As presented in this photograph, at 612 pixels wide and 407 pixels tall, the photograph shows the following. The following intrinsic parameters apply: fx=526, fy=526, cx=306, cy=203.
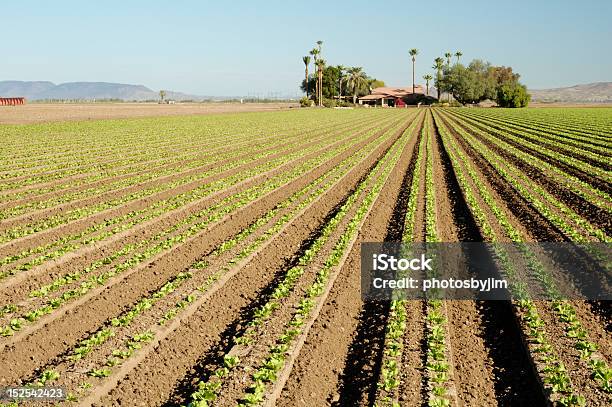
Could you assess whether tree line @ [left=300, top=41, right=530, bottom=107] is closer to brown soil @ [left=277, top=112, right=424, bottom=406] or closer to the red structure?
the red structure

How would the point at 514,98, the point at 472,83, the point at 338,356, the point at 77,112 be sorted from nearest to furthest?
the point at 338,356 → the point at 77,112 → the point at 514,98 → the point at 472,83

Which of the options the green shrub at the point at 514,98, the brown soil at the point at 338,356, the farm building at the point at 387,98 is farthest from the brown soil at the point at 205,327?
the farm building at the point at 387,98

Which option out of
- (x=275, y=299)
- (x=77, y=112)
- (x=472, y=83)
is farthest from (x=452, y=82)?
(x=275, y=299)

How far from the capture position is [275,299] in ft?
27.0

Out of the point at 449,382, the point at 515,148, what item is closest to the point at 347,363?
the point at 449,382

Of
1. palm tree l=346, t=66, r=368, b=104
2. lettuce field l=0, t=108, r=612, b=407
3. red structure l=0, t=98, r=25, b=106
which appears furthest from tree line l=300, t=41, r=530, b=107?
lettuce field l=0, t=108, r=612, b=407

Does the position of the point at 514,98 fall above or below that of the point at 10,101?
above

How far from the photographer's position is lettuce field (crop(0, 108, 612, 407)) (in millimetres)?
6012

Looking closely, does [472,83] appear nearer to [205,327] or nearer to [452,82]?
[452,82]

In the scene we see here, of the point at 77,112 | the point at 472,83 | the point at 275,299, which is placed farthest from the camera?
the point at 472,83

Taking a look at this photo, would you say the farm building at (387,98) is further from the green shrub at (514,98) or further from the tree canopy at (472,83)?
the green shrub at (514,98)

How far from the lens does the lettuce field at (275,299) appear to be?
6.01 metres

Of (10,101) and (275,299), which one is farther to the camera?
(10,101)

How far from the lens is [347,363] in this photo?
6.58 metres
